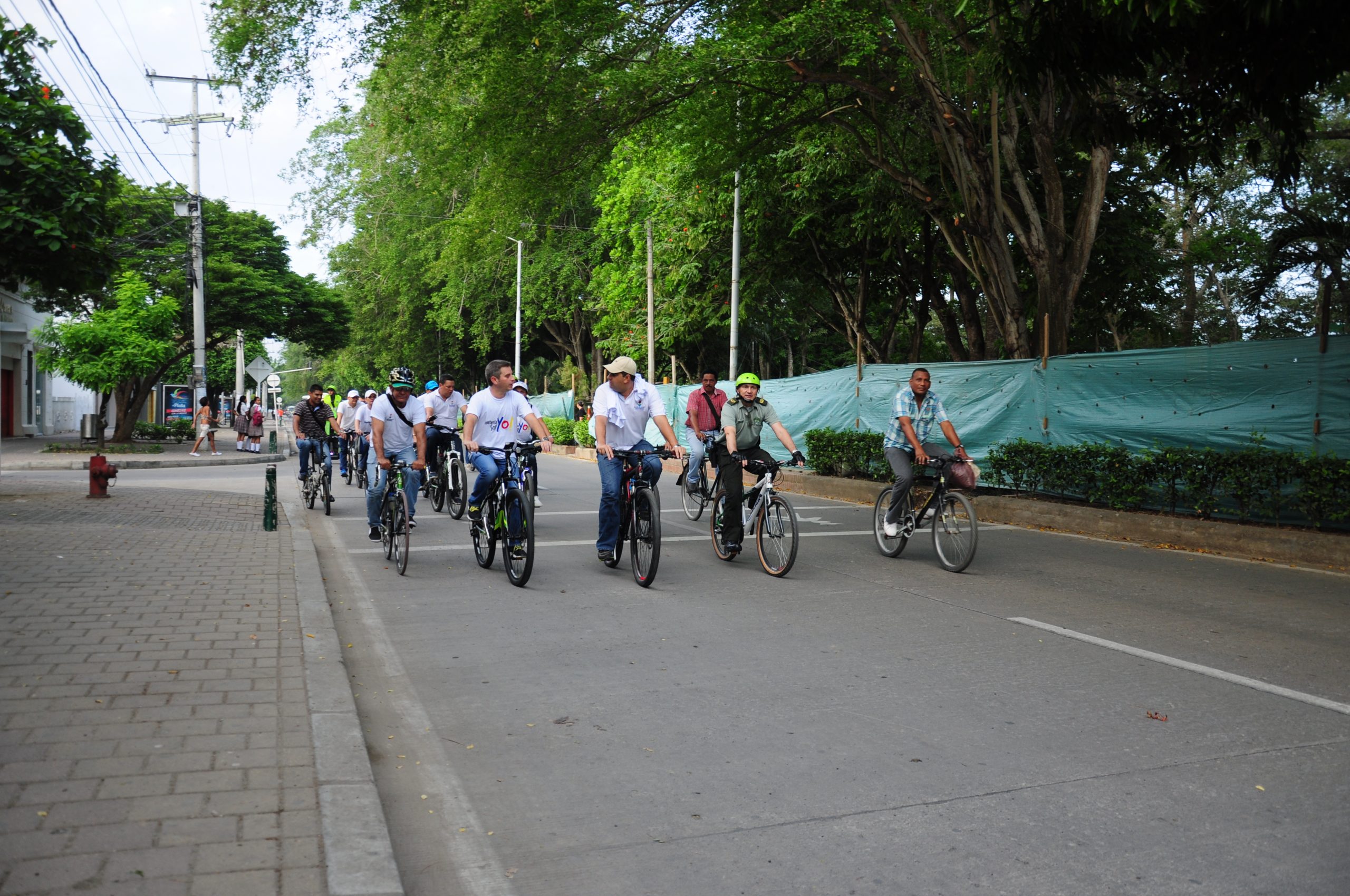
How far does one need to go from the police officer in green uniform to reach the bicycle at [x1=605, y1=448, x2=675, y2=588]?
3.10 feet

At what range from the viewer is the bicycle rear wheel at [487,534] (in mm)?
9797

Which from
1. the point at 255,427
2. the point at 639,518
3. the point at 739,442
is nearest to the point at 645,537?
the point at 639,518

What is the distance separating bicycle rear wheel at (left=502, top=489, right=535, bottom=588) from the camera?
9008 millimetres

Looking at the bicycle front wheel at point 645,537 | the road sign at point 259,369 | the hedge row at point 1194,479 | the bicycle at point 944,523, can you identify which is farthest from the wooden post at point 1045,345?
the road sign at point 259,369

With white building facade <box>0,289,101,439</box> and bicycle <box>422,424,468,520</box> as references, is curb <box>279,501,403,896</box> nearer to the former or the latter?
bicycle <box>422,424,468,520</box>

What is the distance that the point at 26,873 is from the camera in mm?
3186

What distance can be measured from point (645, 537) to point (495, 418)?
5.78 ft

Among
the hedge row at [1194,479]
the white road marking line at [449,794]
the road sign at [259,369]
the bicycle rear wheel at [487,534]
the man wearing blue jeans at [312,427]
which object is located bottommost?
the white road marking line at [449,794]

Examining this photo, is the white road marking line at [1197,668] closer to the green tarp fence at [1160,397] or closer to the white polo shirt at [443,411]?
the green tarp fence at [1160,397]

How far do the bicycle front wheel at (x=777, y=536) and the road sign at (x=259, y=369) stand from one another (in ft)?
87.8

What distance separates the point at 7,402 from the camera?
140 ft

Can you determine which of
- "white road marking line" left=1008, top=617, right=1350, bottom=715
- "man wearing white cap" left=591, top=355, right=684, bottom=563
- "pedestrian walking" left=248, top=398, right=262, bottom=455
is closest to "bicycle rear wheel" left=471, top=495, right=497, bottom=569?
"man wearing white cap" left=591, top=355, right=684, bottom=563

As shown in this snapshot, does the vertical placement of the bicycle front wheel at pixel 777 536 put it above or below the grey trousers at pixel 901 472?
below

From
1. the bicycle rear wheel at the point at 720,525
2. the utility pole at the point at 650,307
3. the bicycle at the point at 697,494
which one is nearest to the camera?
the bicycle rear wheel at the point at 720,525
